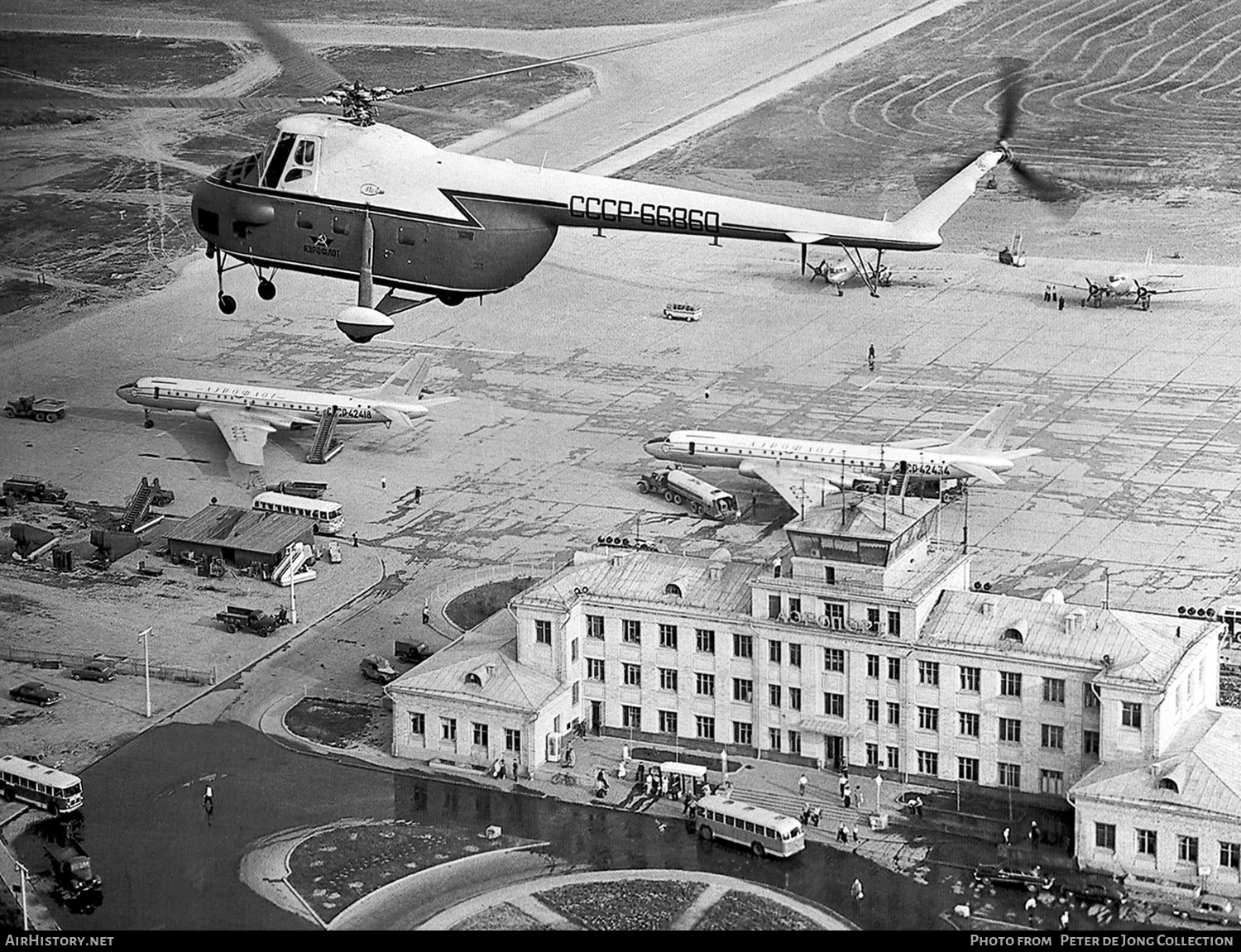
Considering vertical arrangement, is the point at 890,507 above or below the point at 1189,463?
above

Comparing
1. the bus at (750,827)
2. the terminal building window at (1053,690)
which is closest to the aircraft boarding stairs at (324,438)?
the bus at (750,827)

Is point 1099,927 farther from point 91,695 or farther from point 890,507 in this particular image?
point 91,695

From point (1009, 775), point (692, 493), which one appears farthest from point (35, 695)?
point (1009, 775)

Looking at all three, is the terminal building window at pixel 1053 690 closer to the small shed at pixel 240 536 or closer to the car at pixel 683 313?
the small shed at pixel 240 536

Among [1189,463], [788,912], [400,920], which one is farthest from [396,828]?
[1189,463]

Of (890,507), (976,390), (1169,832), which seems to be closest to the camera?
(1169,832)

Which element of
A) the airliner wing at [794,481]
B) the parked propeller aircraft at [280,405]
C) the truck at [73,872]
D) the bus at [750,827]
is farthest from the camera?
the parked propeller aircraft at [280,405]
